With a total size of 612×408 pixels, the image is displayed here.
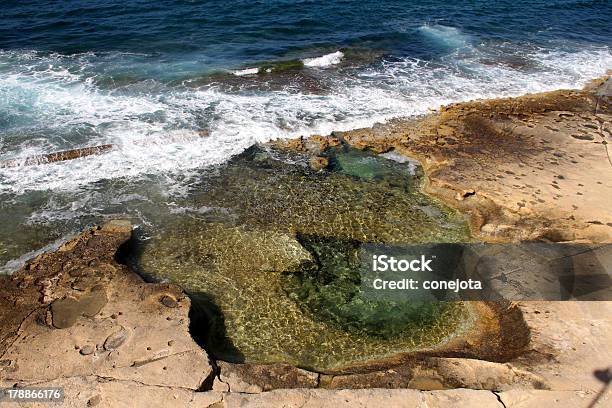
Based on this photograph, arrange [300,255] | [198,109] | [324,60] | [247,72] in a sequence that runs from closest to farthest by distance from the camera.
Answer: [300,255]
[198,109]
[247,72]
[324,60]

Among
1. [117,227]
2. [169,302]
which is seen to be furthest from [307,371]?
[117,227]

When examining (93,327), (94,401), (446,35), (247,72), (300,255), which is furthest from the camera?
(446,35)

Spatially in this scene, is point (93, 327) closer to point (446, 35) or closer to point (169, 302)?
point (169, 302)

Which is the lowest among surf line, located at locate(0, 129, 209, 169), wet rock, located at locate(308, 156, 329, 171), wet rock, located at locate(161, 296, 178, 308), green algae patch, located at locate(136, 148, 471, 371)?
green algae patch, located at locate(136, 148, 471, 371)

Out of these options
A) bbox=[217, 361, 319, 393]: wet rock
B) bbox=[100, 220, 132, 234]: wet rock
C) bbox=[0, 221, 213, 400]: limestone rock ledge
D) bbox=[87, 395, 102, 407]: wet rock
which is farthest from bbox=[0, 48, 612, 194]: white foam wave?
bbox=[87, 395, 102, 407]: wet rock

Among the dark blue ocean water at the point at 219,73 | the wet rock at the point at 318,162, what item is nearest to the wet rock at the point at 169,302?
the dark blue ocean water at the point at 219,73

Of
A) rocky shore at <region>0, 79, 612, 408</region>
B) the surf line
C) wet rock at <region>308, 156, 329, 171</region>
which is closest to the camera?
rocky shore at <region>0, 79, 612, 408</region>

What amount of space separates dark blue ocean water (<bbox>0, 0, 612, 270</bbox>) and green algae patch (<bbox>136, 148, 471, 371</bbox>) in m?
2.02

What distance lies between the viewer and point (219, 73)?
72.5ft

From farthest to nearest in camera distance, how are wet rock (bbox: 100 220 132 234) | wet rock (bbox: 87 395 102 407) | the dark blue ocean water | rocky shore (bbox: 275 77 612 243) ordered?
1. the dark blue ocean water
2. rocky shore (bbox: 275 77 612 243)
3. wet rock (bbox: 100 220 132 234)
4. wet rock (bbox: 87 395 102 407)

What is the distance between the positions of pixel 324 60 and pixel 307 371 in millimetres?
17238

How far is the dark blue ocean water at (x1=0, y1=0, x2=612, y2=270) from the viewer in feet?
51.8

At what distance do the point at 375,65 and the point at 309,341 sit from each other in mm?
16155

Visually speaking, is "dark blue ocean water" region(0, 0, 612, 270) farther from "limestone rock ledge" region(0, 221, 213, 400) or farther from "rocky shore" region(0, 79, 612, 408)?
"rocky shore" region(0, 79, 612, 408)
